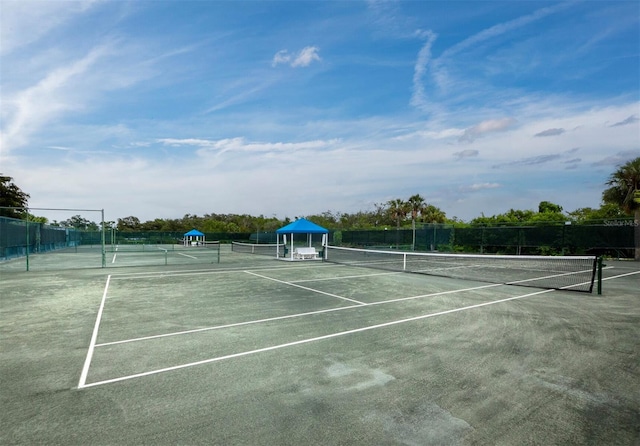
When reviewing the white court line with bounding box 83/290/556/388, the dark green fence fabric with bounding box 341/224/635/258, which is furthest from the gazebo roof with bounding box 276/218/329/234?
the white court line with bounding box 83/290/556/388

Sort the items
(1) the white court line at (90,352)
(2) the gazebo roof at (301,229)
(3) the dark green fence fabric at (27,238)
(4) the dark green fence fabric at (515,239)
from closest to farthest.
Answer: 1. (1) the white court line at (90,352)
2. (3) the dark green fence fabric at (27,238)
3. (4) the dark green fence fabric at (515,239)
4. (2) the gazebo roof at (301,229)

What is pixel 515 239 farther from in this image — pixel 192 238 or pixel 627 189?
pixel 192 238

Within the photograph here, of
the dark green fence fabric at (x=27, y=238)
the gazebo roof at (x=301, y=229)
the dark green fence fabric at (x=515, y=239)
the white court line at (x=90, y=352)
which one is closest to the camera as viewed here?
the white court line at (x=90, y=352)

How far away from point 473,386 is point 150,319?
6.77m

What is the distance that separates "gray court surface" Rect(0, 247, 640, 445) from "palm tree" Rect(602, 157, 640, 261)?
1931cm

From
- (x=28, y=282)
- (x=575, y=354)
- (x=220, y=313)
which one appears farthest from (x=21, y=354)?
(x=28, y=282)

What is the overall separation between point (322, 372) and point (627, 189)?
2953cm

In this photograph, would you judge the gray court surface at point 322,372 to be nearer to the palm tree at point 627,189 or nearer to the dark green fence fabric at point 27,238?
the dark green fence fabric at point 27,238

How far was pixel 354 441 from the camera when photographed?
3.35 m

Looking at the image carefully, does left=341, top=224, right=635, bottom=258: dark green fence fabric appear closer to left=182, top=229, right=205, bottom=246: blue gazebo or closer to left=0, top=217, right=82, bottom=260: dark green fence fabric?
left=182, top=229, right=205, bottom=246: blue gazebo

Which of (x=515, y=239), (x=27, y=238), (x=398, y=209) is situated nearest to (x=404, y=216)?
(x=398, y=209)

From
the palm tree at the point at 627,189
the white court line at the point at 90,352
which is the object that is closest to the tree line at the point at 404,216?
the palm tree at the point at 627,189

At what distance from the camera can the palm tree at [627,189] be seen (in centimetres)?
2443

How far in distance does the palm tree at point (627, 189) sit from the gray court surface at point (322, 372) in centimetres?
1931
